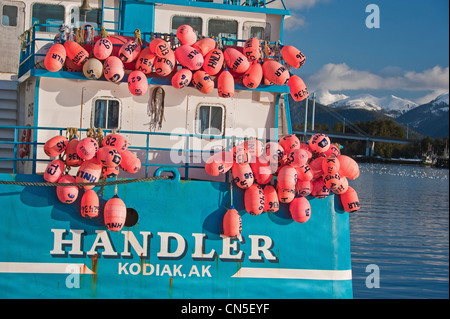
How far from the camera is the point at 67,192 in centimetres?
1064

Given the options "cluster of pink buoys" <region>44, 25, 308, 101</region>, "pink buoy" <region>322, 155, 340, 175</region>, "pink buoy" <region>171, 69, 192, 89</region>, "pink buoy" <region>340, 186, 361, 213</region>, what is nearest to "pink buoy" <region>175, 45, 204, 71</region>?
"cluster of pink buoys" <region>44, 25, 308, 101</region>

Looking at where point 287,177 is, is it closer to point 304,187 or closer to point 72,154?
point 304,187

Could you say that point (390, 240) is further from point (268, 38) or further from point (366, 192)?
point (366, 192)

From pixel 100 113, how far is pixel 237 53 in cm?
304

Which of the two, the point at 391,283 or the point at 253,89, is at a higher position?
the point at 253,89

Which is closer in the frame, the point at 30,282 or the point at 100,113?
the point at 30,282

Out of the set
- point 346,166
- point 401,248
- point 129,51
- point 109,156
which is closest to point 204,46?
point 129,51

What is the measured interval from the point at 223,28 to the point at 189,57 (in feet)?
12.0

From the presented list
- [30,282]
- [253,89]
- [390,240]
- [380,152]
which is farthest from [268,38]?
[380,152]

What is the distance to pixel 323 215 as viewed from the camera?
1182 cm

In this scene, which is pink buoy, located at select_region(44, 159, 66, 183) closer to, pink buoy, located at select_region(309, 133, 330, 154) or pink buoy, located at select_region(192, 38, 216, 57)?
pink buoy, located at select_region(192, 38, 216, 57)

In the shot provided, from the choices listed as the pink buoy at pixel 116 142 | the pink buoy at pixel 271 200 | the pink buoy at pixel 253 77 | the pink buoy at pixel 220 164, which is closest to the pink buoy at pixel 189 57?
the pink buoy at pixel 253 77

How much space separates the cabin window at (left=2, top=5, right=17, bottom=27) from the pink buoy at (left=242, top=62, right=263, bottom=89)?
6898 millimetres

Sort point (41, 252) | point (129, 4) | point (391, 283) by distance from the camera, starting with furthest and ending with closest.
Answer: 1. point (391, 283)
2. point (129, 4)
3. point (41, 252)
